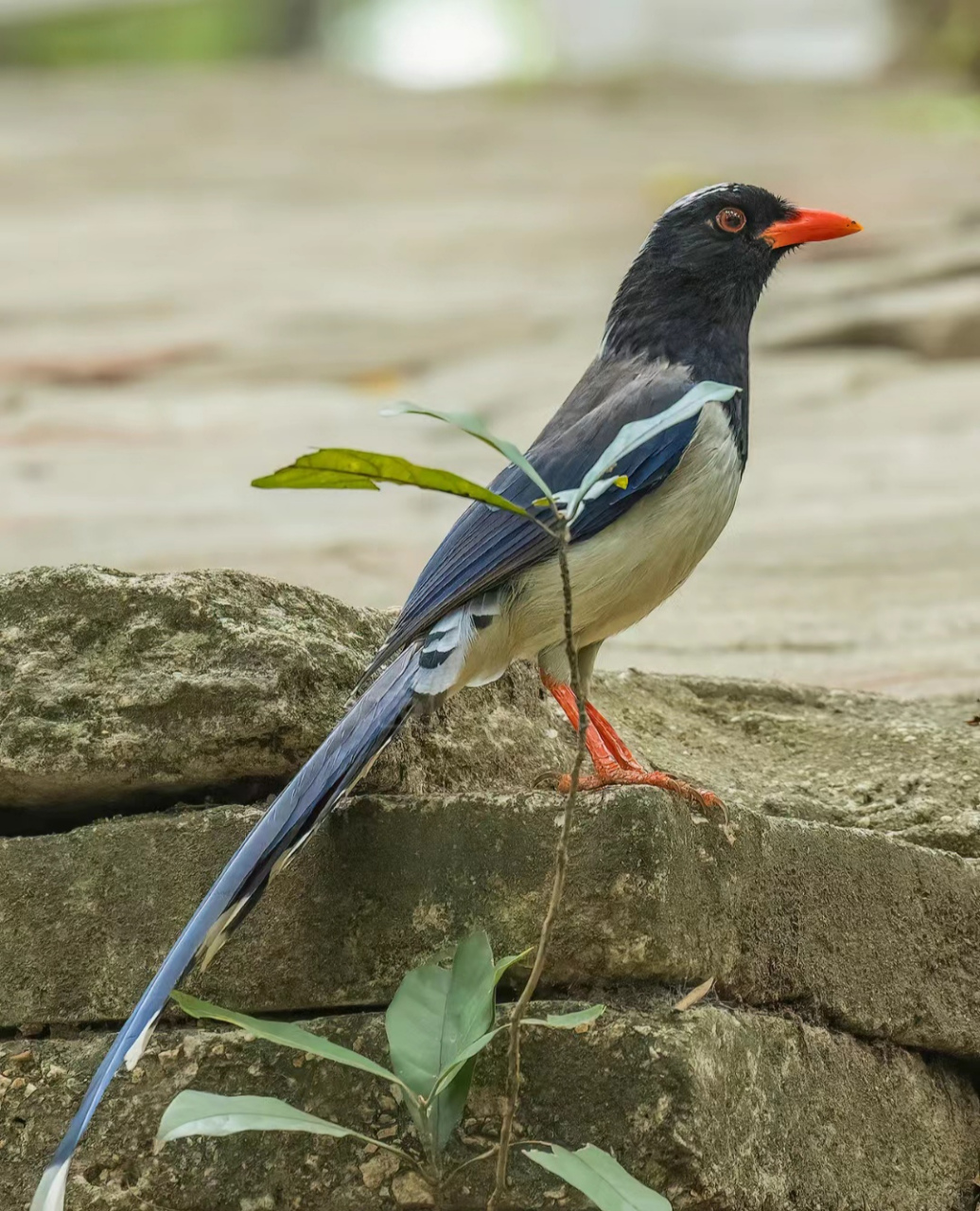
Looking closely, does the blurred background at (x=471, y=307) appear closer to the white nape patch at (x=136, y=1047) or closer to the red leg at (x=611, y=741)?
the red leg at (x=611, y=741)

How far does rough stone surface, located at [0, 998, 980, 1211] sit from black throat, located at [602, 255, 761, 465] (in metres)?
1.49

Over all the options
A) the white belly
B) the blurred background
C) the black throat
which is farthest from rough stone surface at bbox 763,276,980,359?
the white belly

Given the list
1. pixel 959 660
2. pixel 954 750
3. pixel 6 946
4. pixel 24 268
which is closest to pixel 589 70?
pixel 24 268

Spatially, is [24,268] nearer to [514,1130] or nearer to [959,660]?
[959,660]

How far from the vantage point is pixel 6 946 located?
2600 mm

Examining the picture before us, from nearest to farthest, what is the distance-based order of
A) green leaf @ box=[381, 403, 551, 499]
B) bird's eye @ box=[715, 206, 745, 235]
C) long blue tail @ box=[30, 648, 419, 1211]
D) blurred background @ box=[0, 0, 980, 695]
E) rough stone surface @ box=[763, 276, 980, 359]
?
1. green leaf @ box=[381, 403, 551, 499]
2. long blue tail @ box=[30, 648, 419, 1211]
3. bird's eye @ box=[715, 206, 745, 235]
4. blurred background @ box=[0, 0, 980, 695]
5. rough stone surface @ box=[763, 276, 980, 359]

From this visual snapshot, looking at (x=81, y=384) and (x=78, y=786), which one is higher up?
(x=78, y=786)

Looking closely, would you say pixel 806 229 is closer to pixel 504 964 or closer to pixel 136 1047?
pixel 504 964

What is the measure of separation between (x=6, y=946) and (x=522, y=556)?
3.33 ft

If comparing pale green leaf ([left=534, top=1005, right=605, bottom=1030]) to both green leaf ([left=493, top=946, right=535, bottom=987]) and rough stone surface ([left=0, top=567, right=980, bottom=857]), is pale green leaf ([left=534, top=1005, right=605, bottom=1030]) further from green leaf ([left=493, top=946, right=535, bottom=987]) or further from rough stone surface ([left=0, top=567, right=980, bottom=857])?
rough stone surface ([left=0, top=567, right=980, bottom=857])

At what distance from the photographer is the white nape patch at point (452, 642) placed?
9.17ft

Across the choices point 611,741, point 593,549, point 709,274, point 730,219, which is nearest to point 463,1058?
point 611,741

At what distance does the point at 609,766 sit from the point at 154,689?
78 centimetres

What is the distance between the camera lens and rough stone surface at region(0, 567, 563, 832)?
268 cm
